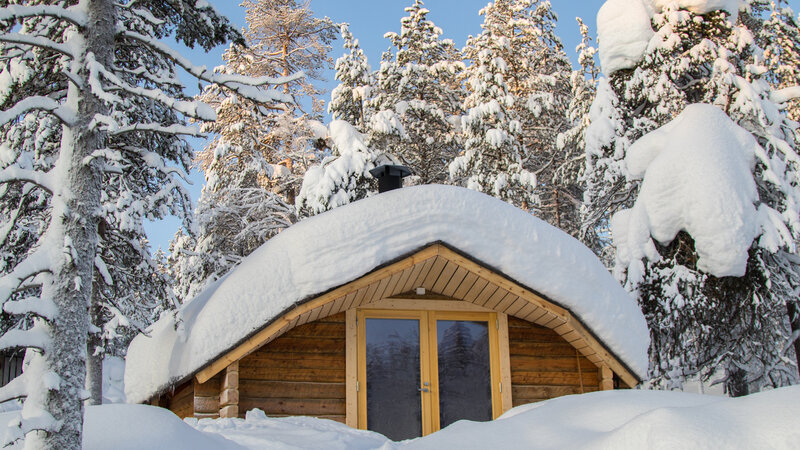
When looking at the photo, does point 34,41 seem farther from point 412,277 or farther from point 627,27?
point 627,27

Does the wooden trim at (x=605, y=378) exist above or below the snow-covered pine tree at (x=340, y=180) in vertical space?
below

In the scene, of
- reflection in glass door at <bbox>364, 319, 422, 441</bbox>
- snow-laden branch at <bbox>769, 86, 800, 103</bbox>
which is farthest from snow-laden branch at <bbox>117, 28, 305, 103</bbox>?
snow-laden branch at <bbox>769, 86, 800, 103</bbox>

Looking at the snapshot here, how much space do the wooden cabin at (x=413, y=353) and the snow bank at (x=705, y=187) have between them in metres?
3.63

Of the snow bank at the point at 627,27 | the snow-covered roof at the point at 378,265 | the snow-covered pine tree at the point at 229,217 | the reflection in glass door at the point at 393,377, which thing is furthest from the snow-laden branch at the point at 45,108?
the snow-covered pine tree at the point at 229,217

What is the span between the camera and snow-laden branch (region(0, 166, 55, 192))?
5355 millimetres

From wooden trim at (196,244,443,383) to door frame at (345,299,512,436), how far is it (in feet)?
3.64

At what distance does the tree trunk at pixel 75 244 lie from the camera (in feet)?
16.7

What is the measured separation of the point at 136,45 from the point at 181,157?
15.3 ft

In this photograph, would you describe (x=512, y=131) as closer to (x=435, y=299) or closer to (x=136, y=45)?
(x=435, y=299)

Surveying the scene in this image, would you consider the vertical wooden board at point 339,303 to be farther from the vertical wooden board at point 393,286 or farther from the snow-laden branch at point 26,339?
the snow-laden branch at point 26,339

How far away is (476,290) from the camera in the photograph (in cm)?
888

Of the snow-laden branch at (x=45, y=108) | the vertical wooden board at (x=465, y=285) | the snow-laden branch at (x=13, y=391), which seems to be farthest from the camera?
the vertical wooden board at (x=465, y=285)

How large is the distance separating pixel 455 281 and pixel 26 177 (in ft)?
16.8

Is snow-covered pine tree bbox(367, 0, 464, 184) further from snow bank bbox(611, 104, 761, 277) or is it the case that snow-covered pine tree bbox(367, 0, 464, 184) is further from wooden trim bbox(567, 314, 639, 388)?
wooden trim bbox(567, 314, 639, 388)
